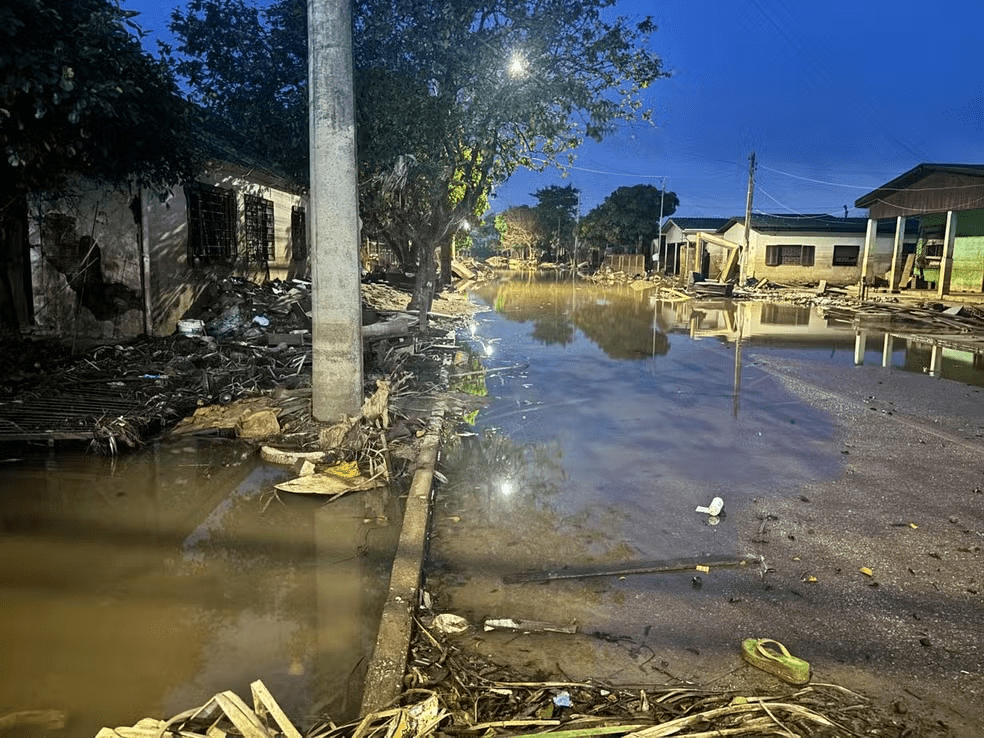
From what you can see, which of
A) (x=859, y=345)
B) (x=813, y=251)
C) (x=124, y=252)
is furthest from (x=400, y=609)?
(x=813, y=251)

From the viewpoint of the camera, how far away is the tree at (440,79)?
1163 centimetres

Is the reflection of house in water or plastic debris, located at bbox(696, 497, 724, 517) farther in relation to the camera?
the reflection of house in water

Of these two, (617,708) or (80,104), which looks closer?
(617,708)

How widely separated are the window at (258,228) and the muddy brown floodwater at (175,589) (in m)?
10.6

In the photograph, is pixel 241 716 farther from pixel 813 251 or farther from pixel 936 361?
pixel 813 251

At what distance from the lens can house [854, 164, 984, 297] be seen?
81.4 ft

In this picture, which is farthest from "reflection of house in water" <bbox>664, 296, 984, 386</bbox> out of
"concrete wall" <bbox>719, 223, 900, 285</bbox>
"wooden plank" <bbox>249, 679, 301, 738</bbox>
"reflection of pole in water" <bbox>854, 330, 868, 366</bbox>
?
"concrete wall" <bbox>719, 223, 900, 285</bbox>

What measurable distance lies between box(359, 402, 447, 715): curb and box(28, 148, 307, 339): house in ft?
22.6

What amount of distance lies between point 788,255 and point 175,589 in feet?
132

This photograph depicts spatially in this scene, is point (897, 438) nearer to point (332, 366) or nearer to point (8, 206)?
point (332, 366)

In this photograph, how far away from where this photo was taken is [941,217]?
2938 cm

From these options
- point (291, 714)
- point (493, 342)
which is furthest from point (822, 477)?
point (493, 342)

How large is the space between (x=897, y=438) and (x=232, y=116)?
552 inches

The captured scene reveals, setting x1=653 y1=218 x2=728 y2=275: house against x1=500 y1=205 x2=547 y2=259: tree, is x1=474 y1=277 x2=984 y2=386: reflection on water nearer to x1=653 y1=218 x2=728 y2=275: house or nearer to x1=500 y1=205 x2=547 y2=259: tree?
x1=653 y1=218 x2=728 y2=275: house
